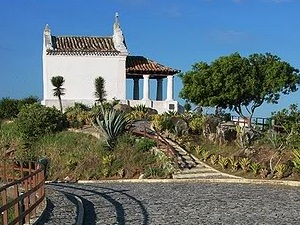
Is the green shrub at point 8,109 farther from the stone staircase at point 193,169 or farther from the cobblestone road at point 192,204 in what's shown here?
the cobblestone road at point 192,204

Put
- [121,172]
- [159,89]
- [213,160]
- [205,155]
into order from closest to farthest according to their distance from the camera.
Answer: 1. [213,160]
2. [121,172]
3. [205,155]
4. [159,89]

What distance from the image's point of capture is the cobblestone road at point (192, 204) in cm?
1252

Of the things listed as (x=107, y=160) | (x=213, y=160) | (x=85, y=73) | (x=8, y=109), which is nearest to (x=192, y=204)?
(x=213, y=160)

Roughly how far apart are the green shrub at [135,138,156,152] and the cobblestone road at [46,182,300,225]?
5.67 metres

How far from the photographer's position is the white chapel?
44.5 m

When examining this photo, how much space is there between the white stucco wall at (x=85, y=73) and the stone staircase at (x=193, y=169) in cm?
1996

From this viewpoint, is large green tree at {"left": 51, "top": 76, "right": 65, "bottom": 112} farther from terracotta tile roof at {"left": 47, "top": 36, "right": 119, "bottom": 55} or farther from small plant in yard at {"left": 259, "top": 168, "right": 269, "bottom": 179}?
small plant in yard at {"left": 259, "top": 168, "right": 269, "bottom": 179}

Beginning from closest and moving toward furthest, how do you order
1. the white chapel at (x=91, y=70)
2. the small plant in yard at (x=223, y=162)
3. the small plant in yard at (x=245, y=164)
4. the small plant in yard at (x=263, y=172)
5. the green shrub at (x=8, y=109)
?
the small plant in yard at (x=263, y=172)
the small plant in yard at (x=245, y=164)
the small plant in yard at (x=223, y=162)
the green shrub at (x=8, y=109)
the white chapel at (x=91, y=70)

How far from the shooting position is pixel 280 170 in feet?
68.6

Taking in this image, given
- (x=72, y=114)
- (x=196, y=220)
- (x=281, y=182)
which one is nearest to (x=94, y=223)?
(x=196, y=220)

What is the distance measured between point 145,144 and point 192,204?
1109 centimetres

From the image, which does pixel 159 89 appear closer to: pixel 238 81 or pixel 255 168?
pixel 238 81

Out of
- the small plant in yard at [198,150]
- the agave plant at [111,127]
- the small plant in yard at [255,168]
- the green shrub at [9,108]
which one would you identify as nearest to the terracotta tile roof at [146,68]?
the green shrub at [9,108]

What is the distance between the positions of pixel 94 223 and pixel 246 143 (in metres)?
14.4
